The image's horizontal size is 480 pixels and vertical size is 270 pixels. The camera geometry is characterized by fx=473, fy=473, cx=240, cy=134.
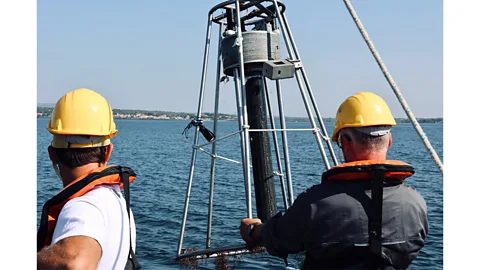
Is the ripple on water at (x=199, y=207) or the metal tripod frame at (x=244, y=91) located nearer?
the metal tripod frame at (x=244, y=91)

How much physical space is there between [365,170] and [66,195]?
1719 mm

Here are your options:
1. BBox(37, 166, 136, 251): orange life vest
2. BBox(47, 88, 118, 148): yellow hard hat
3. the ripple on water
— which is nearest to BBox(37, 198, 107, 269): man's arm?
BBox(37, 166, 136, 251): orange life vest

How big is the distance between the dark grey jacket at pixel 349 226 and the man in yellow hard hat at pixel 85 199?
1058 millimetres

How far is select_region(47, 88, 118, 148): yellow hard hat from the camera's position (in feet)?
8.41

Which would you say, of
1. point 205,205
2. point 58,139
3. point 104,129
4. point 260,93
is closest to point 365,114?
point 104,129

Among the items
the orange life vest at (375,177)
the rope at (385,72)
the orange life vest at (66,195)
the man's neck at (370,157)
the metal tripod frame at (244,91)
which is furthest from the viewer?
the metal tripod frame at (244,91)

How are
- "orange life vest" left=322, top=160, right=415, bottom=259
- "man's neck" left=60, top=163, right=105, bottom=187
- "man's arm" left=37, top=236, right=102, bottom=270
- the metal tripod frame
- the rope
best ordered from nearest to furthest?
"man's arm" left=37, top=236, right=102, bottom=270 < "man's neck" left=60, top=163, right=105, bottom=187 < "orange life vest" left=322, top=160, right=415, bottom=259 < the rope < the metal tripod frame

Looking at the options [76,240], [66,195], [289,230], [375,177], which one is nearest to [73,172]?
[66,195]

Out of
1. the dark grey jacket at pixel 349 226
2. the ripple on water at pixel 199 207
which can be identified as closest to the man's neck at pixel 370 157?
the dark grey jacket at pixel 349 226

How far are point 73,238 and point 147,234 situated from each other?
13.4 meters

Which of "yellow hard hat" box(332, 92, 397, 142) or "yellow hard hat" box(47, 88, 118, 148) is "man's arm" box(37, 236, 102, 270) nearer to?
"yellow hard hat" box(47, 88, 118, 148)

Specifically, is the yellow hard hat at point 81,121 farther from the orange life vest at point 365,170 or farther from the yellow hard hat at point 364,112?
the yellow hard hat at point 364,112

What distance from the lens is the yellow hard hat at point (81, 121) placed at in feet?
8.41

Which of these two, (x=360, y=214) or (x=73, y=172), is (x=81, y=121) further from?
(x=360, y=214)
